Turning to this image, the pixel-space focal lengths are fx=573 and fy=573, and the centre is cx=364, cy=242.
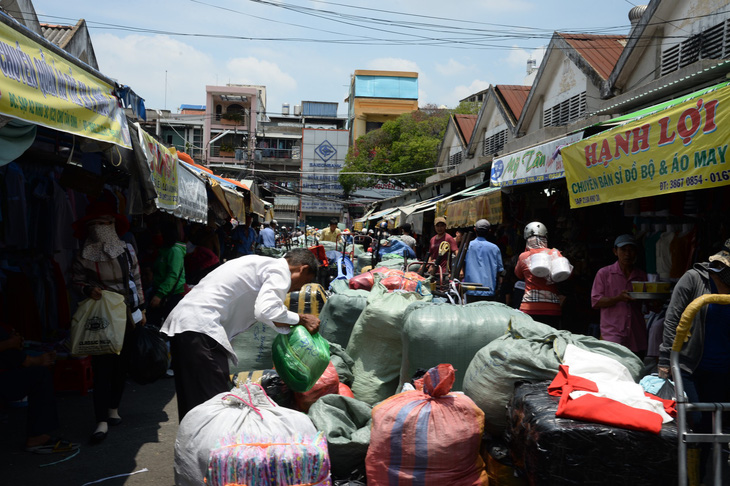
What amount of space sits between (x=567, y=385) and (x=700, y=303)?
2.49 ft

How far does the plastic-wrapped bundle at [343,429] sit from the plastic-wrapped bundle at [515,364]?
0.70 metres

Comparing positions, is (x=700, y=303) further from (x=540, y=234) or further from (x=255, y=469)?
(x=540, y=234)

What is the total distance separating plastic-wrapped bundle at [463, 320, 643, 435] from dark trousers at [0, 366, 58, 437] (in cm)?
300

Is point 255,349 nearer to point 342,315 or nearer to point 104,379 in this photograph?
point 342,315

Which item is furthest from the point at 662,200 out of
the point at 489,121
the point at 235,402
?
the point at 489,121

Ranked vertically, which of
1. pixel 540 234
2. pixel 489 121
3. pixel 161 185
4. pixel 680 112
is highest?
pixel 489 121

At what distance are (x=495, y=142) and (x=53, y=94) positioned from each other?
2039 centimetres

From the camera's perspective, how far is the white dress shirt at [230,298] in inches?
134

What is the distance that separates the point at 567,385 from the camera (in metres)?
2.86

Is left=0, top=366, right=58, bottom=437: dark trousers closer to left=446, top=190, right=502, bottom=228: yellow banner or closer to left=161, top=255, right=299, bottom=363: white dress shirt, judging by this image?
left=161, top=255, right=299, bottom=363: white dress shirt

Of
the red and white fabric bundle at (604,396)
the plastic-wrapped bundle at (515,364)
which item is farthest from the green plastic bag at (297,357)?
the red and white fabric bundle at (604,396)

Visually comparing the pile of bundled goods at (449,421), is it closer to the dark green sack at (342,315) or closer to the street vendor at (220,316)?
the street vendor at (220,316)

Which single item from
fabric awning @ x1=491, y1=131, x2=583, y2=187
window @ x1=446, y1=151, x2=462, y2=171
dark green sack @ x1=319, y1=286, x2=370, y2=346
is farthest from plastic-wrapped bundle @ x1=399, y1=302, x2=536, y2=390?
window @ x1=446, y1=151, x2=462, y2=171

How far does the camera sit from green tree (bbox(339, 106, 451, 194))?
117 ft
